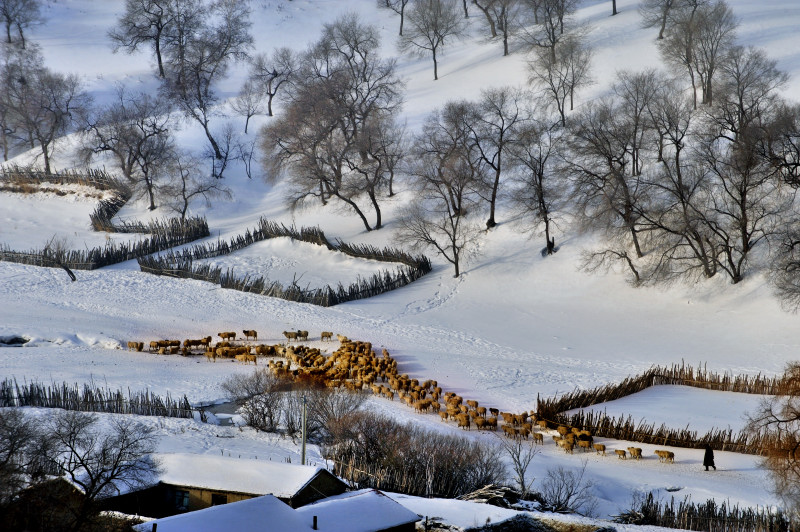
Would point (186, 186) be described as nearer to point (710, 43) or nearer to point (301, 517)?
point (710, 43)

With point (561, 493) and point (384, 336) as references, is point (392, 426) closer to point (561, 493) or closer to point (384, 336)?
point (561, 493)

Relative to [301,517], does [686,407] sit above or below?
above

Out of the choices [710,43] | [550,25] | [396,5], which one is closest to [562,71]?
[550,25]

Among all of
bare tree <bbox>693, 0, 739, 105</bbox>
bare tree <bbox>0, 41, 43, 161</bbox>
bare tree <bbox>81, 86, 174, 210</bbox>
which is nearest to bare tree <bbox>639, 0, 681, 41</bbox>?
bare tree <bbox>693, 0, 739, 105</bbox>

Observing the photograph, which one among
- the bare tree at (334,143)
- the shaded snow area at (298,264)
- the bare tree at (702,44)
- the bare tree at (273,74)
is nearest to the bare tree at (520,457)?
the shaded snow area at (298,264)

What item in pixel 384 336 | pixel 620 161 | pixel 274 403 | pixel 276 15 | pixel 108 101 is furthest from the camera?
pixel 276 15

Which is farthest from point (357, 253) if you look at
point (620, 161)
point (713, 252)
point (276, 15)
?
point (276, 15)
